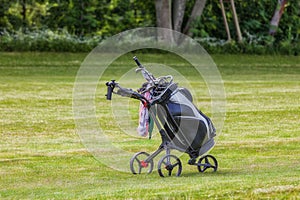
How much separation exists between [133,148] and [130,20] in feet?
70.3

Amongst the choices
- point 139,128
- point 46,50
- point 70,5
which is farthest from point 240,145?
point 70,5

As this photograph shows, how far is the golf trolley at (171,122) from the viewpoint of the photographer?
9.97m

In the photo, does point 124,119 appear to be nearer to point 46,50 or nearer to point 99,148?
point 99,148

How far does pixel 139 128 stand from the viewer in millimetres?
10062

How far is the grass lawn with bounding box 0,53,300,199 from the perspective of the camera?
28.9ft

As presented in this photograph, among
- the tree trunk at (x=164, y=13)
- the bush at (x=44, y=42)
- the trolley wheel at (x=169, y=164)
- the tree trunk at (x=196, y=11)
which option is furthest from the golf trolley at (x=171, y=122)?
the tree trunk at (x=196, y=11)

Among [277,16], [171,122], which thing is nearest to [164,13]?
[277,16]

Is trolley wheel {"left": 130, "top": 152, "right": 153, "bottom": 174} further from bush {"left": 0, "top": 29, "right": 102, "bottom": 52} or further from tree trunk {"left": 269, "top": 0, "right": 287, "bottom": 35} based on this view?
tree trunk {"left": 269, "top": 0, "right": 287, "bottom": 35}

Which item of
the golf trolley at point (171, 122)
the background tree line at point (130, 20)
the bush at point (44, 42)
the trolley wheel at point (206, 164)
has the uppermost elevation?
the background tree line at point (130, 20)

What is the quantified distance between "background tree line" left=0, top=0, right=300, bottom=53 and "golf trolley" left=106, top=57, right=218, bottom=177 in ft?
69.3

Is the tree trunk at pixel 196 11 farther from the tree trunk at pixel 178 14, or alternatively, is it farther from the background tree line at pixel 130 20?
the tree trunk at pixel 178 14

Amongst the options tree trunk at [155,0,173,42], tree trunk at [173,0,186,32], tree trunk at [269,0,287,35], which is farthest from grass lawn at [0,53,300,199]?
tree trunk at [269,0,287,35]

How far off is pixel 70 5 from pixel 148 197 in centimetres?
2555

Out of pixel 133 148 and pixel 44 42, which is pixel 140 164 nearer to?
pixel 133 148
